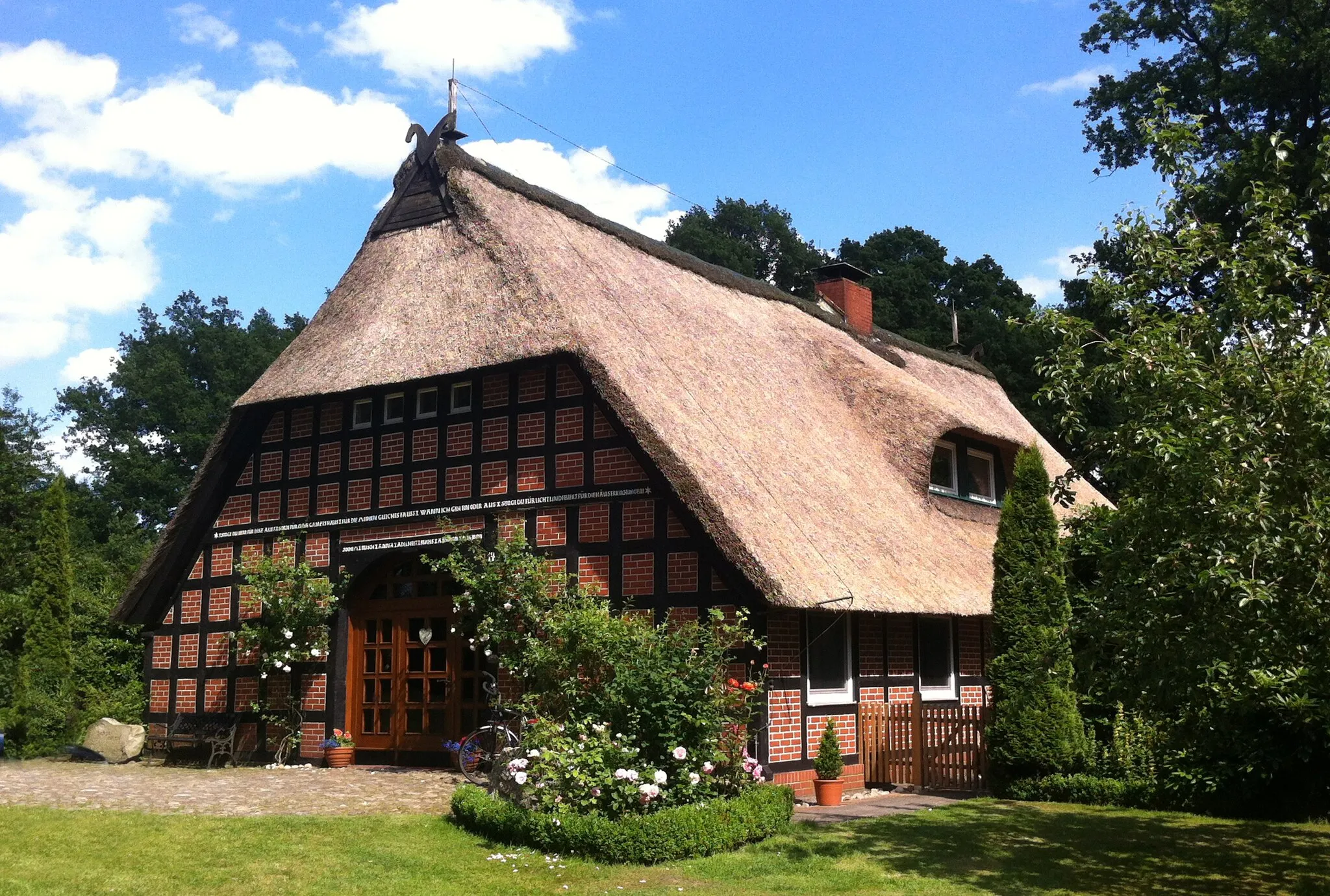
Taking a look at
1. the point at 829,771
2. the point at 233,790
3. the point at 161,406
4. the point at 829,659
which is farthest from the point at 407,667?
the point at 161,406

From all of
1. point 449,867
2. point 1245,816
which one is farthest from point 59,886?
point 1245,816

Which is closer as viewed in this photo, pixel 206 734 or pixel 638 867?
pixel 638 867

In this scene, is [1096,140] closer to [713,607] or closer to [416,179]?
[416,179]

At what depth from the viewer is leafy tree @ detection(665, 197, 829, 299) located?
146 feet

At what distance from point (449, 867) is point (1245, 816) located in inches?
313

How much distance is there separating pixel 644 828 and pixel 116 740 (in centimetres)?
1073

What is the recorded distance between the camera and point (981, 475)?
62.8 feet

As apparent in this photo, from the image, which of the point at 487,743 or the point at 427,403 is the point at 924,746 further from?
the point at 427,403

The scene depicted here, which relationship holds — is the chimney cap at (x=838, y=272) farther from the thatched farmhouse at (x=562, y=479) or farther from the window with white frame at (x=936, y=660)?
the window with white frame at (x=936, y=660)

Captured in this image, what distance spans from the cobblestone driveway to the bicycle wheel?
235mm

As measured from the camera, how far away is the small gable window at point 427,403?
52.3 feet

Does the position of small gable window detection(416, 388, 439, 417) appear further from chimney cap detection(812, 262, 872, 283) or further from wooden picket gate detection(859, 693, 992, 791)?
chimney cap detection(812, 262, 872, 283)

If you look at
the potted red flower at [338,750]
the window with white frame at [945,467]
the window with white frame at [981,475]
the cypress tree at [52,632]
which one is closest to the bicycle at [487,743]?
the potted red flower at [338,750]

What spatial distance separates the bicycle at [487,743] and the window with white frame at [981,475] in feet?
27.5
